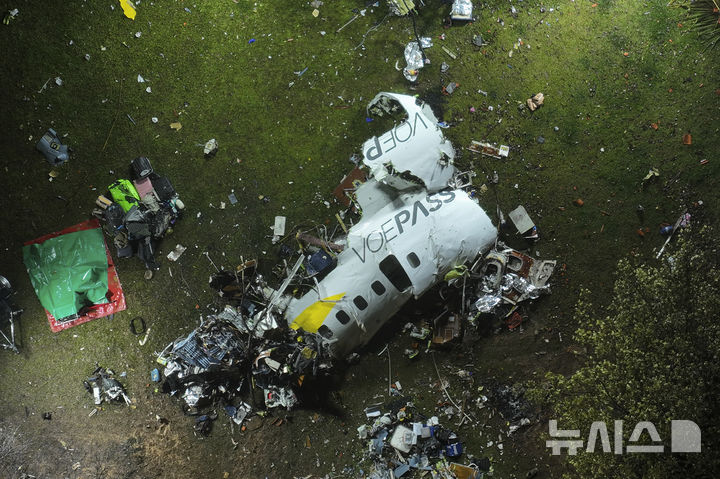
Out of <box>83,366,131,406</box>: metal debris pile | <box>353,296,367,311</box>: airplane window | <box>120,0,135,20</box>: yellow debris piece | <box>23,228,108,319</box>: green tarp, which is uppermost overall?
<box>120,0,135,20</box>: yellow debris piece

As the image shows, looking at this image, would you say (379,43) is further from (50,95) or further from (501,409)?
(501,409)

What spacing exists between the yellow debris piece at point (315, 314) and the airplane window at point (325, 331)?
0.05 meters

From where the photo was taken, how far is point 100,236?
738cm

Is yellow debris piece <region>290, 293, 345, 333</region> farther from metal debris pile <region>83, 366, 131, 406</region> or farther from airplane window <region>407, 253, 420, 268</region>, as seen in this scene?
metal debris pile <region>83, 366, 131, 406</region>

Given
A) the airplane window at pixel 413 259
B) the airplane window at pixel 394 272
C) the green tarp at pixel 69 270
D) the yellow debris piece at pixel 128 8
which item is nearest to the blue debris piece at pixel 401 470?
the airplane window at pixel 394 272

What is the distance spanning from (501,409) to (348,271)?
9.82 ft

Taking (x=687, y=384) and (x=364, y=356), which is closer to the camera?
(x=687, y=384)

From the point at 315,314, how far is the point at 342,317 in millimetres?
364

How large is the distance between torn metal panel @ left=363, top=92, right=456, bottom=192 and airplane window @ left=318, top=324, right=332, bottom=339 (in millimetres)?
2124

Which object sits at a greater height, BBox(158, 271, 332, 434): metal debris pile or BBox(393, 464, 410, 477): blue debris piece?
BBox(158, 271, 332, 434): metal debris pile

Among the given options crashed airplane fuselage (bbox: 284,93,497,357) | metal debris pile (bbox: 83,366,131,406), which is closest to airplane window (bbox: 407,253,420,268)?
crashed airplane fuselage (bbox: 284,93,497,357)

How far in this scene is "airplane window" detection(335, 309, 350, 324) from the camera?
673cm

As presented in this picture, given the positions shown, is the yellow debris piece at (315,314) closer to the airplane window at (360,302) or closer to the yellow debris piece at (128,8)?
the airplane window at (360,302)

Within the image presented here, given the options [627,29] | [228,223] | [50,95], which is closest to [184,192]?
[228,223]
